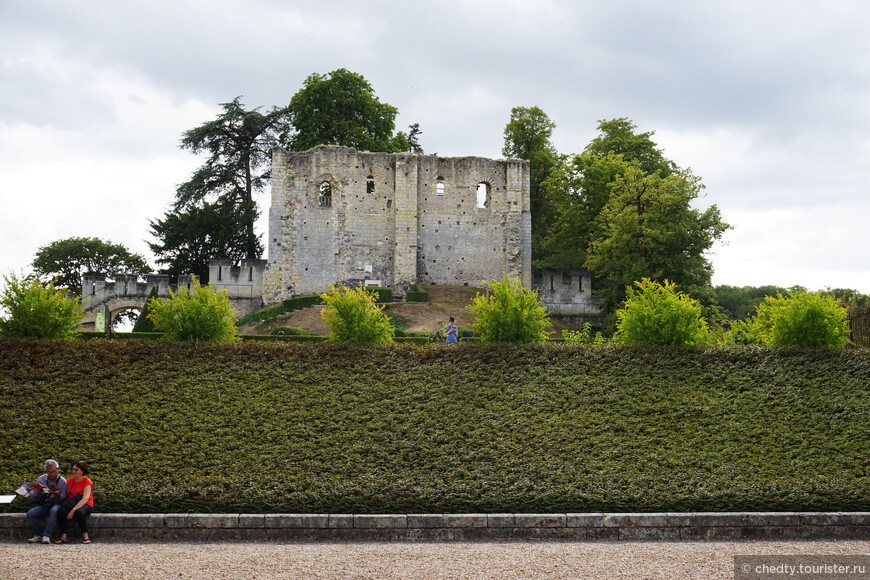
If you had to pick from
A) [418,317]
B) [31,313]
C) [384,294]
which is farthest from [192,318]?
[384,294]

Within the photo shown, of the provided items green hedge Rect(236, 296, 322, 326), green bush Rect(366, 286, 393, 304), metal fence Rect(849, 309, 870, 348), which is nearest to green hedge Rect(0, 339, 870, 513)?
metal fence Rect(849, 309, 870, 348)

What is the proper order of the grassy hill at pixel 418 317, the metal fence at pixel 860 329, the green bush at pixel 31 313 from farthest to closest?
the grassy hill at pixel 418 317
the metal fence at pixel 860 329
the green bush at pixel 31 313

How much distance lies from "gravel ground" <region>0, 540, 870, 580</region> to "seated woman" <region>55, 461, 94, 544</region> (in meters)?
0.30

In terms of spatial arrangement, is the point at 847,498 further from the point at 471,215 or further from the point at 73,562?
the point at 471,215

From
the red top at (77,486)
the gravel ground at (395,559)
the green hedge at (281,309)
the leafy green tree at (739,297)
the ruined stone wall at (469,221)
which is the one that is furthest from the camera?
the leafy green tree at (739,297)

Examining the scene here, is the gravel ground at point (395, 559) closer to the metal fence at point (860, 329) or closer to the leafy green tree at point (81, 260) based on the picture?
the metal fence at point (860, 329)

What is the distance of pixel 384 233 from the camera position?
3662 centimetres

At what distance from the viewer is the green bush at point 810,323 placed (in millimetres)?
16219

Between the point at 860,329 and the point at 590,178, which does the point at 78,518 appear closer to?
the point at 860,329

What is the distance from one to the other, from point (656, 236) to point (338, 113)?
18.8 metres

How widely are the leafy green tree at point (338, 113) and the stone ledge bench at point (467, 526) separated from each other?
104 feet

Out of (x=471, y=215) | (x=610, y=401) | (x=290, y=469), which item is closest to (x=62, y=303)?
(x=290, y=469)

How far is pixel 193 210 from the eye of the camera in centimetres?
3819

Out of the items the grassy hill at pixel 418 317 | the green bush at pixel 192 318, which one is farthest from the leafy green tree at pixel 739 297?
the green bush at pixel 192 318
